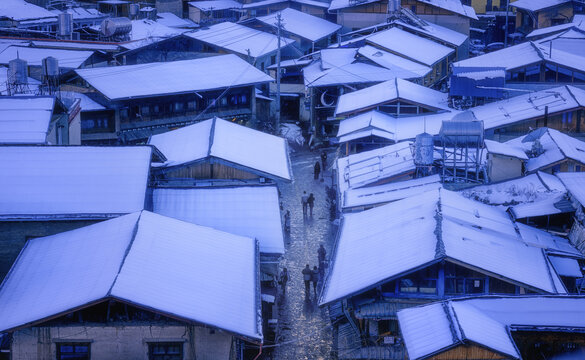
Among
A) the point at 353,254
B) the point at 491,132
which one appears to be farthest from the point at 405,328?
the point at 491,132

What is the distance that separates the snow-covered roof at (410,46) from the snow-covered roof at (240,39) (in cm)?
591

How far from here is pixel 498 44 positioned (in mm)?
61812

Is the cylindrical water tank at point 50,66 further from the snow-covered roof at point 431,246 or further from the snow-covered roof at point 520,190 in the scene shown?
the snow-covered roof at point 520,190

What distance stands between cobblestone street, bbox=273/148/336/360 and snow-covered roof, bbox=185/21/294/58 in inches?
409

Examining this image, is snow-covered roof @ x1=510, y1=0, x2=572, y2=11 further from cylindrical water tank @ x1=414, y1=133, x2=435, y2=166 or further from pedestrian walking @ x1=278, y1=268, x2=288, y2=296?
pedestrian walking @ x1=278, y1=268, x2=288, y2=296

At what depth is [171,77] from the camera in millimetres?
40250

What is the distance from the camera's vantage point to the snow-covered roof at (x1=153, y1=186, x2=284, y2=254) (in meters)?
23.9

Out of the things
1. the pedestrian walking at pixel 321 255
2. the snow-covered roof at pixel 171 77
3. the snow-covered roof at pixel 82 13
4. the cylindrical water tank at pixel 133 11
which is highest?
the snow-covered roof at pixel 171 77

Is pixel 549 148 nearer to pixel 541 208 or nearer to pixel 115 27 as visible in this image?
pixel 541 208

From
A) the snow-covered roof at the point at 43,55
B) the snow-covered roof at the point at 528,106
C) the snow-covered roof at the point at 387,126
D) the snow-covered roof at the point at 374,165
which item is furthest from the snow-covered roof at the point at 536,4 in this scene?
the snow-covered roof at the point at 374,165

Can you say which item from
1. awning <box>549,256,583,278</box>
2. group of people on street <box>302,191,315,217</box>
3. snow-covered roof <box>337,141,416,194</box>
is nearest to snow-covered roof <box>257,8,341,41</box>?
group of people on street <box>302,191,315,217</box>

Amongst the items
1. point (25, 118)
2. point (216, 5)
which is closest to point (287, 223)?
point (25, 118)

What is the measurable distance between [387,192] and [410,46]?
917 inches

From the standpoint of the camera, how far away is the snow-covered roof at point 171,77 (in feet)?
123
